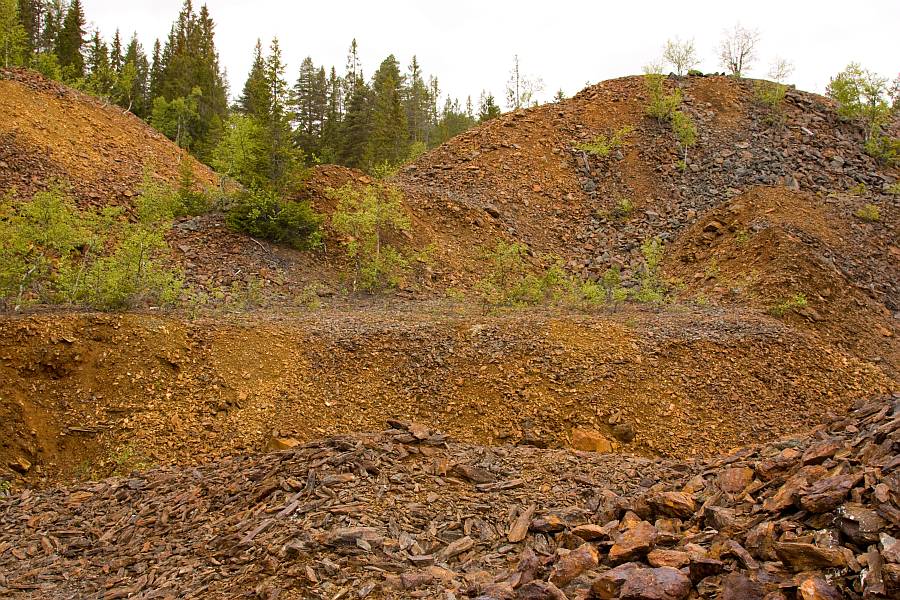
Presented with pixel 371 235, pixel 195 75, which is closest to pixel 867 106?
pixel 371 235

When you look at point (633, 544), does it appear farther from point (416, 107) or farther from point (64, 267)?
point (416, 107)

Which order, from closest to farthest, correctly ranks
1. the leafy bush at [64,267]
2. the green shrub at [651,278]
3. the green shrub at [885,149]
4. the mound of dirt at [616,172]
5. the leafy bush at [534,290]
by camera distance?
the leafy bush at [64,267]
the leafy bush at [534,290]
the green shrub at [651,278]
the mound of dirt at [616,172]
the green shrub at [885,149]

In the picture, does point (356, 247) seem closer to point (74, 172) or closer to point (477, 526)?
point (74, 172)

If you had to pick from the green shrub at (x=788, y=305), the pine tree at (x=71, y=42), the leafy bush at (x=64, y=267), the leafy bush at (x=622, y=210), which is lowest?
the green shrub at (x=788, y=305)

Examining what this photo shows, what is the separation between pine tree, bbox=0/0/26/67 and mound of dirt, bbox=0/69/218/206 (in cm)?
721

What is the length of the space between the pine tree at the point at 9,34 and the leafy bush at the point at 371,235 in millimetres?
19570

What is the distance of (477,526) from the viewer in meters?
5.06

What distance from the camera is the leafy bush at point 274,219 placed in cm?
1497

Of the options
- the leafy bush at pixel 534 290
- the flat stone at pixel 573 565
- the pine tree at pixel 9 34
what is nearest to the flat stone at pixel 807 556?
the flat stone at pixel 573 565

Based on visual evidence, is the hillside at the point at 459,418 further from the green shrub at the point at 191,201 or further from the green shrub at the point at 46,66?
the green shrub at the point at 46,66

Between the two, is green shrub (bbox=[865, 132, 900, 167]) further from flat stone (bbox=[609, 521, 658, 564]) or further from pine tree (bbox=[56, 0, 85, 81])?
pine tree (bbox=[56, 0, 85, 81])

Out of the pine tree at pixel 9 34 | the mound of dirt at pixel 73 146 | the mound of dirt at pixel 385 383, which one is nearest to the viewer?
the mound of dirt at pixel 385 383

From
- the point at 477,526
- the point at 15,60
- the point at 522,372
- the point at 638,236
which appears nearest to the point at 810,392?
the point at 522,372

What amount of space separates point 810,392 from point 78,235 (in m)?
12.0
